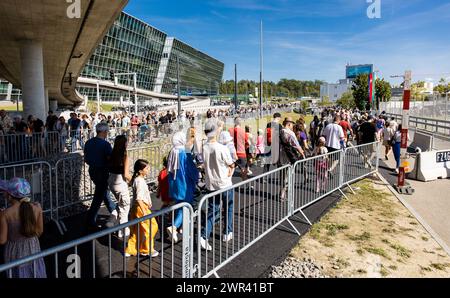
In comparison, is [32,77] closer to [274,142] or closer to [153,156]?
[153,156]

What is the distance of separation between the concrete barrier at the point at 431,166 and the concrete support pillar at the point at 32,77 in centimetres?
1715

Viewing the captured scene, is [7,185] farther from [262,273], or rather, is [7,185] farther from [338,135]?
[338,135]

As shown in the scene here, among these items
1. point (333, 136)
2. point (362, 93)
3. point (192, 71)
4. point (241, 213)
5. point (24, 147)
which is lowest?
point (241, 213)

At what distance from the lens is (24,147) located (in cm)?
1246

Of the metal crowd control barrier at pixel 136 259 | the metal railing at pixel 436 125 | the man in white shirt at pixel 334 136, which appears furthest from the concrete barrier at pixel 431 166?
the metal crowd control barrier at pixel 136 259

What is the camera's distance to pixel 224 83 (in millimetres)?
183625

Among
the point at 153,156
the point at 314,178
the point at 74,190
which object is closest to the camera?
the point at 74,190

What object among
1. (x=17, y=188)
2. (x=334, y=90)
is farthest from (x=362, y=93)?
(x=334, y=90)

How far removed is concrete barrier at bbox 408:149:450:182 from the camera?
36.3ft

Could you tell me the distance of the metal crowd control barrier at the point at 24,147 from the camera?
38.9 feet

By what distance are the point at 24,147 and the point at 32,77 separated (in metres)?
6.26

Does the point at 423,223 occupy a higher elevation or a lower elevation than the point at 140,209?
lower

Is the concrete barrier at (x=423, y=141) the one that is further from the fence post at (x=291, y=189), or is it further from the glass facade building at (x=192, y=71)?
the glass facade building at (x=192, y=71)
